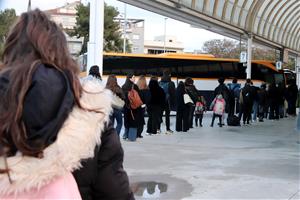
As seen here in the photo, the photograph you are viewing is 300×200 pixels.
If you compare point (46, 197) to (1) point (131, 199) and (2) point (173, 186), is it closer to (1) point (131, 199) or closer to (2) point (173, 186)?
(1) point (131, 199)

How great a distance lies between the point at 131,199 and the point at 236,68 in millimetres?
26283

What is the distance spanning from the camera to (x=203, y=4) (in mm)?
17609

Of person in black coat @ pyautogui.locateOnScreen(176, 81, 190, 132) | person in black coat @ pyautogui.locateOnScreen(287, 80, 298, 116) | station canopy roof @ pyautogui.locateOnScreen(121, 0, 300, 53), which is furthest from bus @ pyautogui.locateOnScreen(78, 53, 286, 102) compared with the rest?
person in black coat @ pyautogui.locateOnScreen(176, 81, 190, 132)

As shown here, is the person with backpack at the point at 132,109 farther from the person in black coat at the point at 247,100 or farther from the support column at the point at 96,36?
the person in black coat at the point at 247,100

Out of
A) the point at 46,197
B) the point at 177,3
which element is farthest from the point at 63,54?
the point at 177,3

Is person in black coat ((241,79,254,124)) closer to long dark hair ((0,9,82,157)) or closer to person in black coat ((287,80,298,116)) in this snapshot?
person in black coat ((287,80,298,116))

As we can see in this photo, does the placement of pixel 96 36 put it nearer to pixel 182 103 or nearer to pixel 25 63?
pixel 182 103

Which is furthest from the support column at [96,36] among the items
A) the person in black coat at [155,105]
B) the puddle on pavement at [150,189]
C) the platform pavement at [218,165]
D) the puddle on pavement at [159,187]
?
the puddle on pavement at [150,189]

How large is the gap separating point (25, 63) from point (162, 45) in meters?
112

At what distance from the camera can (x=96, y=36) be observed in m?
10.6

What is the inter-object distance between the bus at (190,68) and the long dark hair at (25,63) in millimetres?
22382

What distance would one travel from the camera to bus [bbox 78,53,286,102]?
2467 centimetres

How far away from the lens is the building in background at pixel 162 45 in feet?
359

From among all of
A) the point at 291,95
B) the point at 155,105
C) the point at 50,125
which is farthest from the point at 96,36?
the point at 291,95
